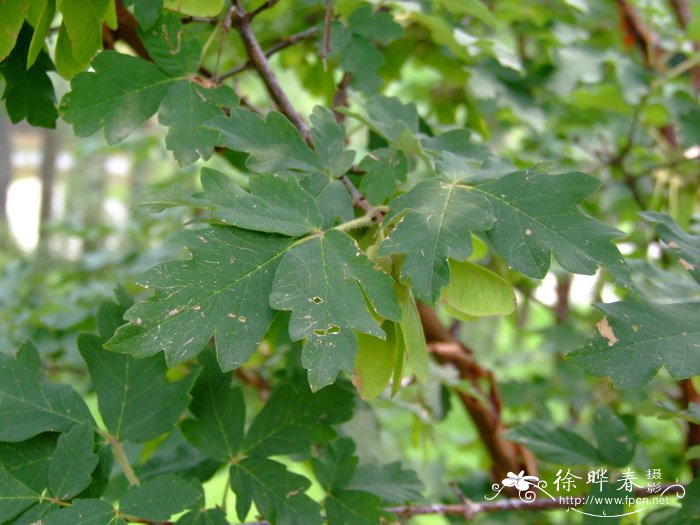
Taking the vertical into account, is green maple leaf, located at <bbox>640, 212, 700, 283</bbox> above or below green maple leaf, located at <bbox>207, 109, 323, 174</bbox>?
below

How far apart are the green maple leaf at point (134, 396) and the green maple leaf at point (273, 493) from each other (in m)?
0.10

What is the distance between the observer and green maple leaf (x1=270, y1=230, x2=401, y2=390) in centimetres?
60

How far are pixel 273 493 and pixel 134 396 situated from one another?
0.18 m

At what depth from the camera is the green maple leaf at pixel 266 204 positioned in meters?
0.65

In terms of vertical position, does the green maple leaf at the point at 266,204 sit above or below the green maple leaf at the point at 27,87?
below

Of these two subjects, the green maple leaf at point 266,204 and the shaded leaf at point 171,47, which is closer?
the green maple leaf at point 266,204

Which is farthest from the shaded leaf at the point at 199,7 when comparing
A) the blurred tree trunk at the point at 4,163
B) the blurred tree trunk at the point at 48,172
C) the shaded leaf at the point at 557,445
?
the blurred tree trunk at the point at 4,163

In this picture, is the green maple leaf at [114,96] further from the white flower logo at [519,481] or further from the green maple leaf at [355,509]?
the white flower logo at [519,481]

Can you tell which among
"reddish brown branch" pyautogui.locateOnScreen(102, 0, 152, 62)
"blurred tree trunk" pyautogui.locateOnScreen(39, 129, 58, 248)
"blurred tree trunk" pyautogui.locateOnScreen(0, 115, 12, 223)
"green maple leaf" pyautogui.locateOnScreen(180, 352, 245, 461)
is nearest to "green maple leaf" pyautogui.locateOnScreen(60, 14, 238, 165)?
"reddish brown branch" pyautogui.locateOnScreen(102, 0, 152, 62)

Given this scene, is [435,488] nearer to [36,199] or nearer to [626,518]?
[626,518]

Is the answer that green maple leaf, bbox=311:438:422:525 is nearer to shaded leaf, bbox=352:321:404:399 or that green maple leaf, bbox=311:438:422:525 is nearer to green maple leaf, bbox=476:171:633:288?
shaded leaf, bbox=352:321:404:399

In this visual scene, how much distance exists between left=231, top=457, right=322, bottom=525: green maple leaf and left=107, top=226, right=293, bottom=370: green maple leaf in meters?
0.21

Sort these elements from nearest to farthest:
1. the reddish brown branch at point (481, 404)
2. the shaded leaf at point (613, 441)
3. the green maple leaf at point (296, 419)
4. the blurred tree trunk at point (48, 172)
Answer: the green maple leaf at point (296, 419), the shaded leaf at point (613, 441), the reddish brown branch at point (481, 404), the blurred tree trunk at point (48, 172)

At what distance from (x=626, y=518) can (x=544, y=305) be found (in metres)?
0.88
